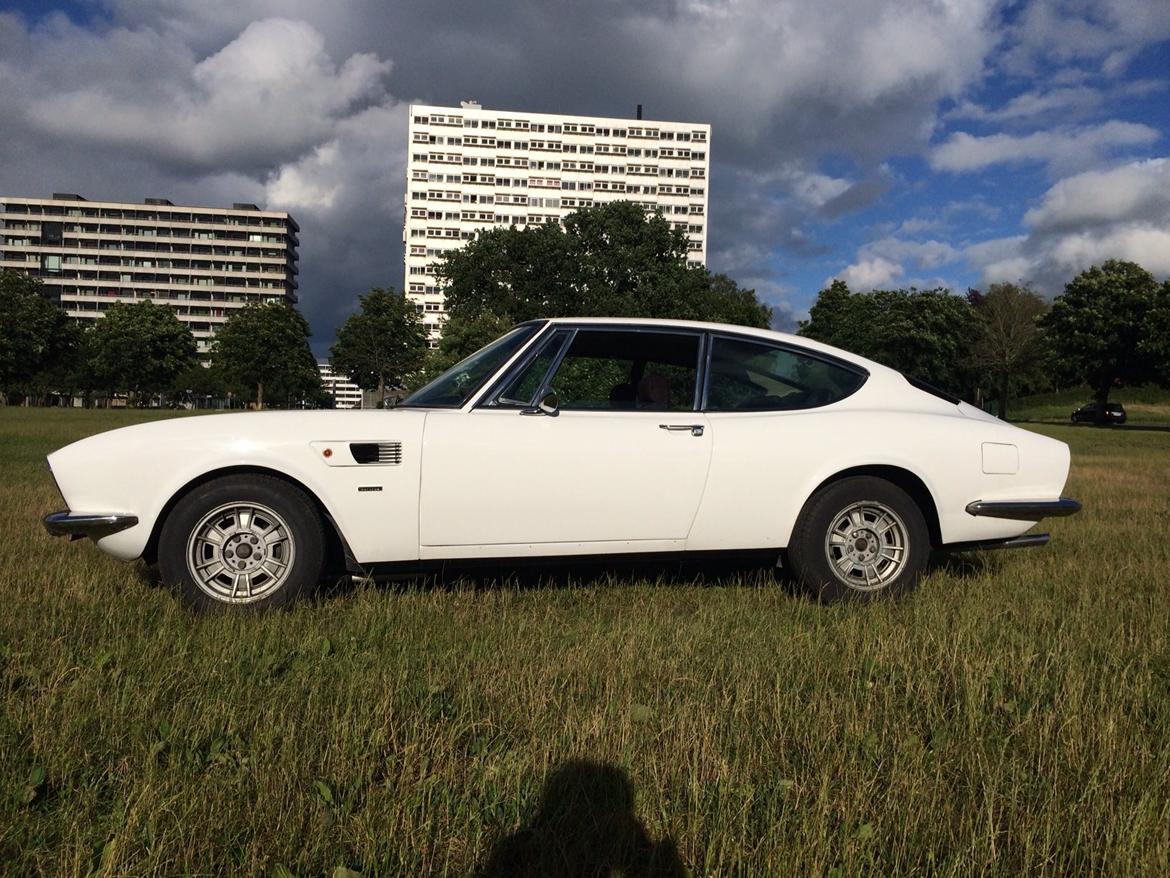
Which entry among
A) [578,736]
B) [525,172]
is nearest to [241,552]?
[578,736]

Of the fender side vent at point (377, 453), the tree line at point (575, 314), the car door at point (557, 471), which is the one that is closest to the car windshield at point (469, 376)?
the car door at point (557, 471)

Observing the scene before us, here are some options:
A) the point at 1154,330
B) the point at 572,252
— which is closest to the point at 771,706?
the point at 572,252

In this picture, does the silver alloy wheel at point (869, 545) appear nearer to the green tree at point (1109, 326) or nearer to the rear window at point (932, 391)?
the rear window at point (932, 391)

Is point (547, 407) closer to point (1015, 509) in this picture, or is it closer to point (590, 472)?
point (590, 472)

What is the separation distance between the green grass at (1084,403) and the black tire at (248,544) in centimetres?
6017

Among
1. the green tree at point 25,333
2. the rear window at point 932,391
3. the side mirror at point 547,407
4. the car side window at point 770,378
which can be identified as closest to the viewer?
the side mirror at point 547,407

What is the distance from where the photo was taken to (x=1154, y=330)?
43.2m

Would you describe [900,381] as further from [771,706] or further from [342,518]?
[342,518]

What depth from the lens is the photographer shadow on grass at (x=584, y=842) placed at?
1.74 meters

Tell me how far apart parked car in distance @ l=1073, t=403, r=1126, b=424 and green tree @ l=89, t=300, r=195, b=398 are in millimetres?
68376

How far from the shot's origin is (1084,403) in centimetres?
5984

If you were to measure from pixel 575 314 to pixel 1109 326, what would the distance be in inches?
1230

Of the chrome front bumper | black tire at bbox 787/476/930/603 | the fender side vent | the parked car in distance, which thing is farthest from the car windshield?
the parked car in distance

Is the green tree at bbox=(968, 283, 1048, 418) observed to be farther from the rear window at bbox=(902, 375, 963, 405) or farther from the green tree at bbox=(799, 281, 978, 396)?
the rear window at bbox=(902, 375, 963, 405)
